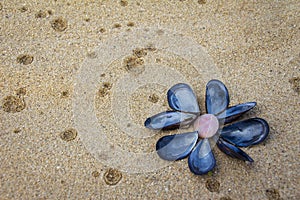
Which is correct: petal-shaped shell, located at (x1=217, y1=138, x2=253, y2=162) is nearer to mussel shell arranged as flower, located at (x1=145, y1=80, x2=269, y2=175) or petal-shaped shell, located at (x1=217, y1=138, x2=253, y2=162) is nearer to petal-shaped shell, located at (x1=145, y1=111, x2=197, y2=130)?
mussel shell arranged as flower, located at (x1=145, y1=80, x2=269, y2=175)

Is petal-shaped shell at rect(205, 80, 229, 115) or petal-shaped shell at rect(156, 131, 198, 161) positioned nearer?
petal-shaped shell at rect(156, 131, 198, 161)

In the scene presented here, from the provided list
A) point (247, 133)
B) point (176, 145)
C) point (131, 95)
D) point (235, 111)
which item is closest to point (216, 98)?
point (235, 111)

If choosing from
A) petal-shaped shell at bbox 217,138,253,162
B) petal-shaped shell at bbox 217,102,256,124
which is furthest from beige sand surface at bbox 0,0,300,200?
petal-shaped shell at bbox 217,102,256,124

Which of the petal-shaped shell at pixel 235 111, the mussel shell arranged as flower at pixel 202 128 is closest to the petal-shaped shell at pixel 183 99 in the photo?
the mussel shell arranged as flower at pixel 202 128

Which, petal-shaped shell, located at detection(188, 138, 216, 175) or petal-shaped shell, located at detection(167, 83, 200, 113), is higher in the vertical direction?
petal-shaped shell, located at detection(167, 83, 200, 113)

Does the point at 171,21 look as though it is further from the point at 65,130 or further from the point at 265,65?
the point at 65,130

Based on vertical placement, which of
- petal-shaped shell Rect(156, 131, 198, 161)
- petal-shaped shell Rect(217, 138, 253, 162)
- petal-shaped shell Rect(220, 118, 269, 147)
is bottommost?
petal-shaped shell Rect(156, 131, 198, 161)

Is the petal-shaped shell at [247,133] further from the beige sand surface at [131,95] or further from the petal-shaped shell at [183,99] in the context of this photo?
the petal-shaped shell at [183,99]

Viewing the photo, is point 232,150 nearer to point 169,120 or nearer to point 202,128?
point 202,128
